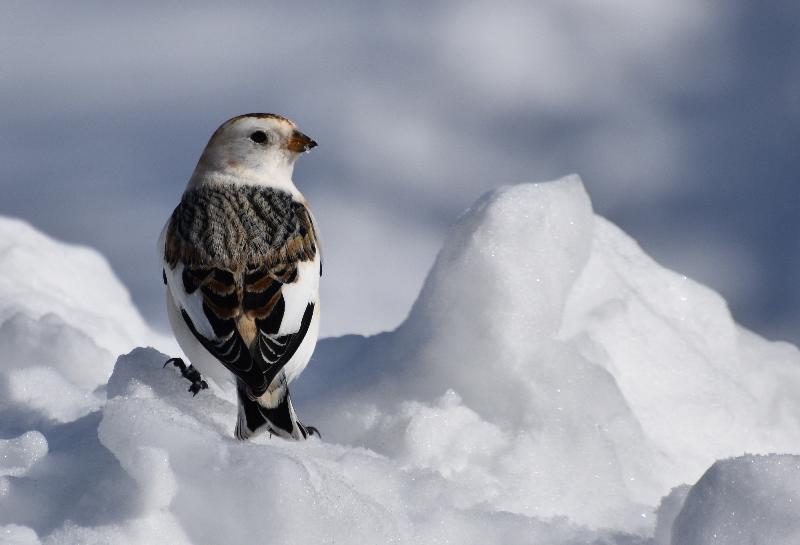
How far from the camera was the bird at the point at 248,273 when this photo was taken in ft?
11.5

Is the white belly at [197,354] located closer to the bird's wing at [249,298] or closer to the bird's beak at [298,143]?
the bird's wing at [249,298]

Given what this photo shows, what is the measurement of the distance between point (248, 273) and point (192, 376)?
413mm

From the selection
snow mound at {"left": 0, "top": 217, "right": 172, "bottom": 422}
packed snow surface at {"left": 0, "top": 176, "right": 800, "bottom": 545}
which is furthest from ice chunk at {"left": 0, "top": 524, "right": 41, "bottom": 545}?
snow mound at {"left": 0, "top": 217, "right": 172, "bottom": 422}

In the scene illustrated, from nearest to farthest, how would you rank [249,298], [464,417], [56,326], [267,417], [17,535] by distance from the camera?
[17,535] < [267,417] < [249,298] < [464,417] < [56,326]

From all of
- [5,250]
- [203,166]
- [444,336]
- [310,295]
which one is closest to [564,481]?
[444,336]

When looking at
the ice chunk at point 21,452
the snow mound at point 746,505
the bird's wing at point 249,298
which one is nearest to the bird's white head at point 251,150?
the bird's wing at point 249,298

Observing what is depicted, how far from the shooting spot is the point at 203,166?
4445 mm

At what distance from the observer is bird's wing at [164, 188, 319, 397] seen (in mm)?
3486

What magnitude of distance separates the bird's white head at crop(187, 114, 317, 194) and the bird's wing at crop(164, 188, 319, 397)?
42cm

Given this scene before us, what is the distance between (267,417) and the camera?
346 cm

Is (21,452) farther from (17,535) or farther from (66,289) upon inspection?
(66,289)

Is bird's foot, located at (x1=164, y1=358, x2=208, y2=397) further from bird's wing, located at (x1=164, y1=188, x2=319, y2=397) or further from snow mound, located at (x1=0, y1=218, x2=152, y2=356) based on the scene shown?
snow mound, located at (x1=0, y1=218, x2=152, y2=356)

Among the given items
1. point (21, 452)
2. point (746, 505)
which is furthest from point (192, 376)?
point (746, 505)

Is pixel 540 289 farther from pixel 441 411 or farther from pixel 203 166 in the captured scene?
pixel 203 166
